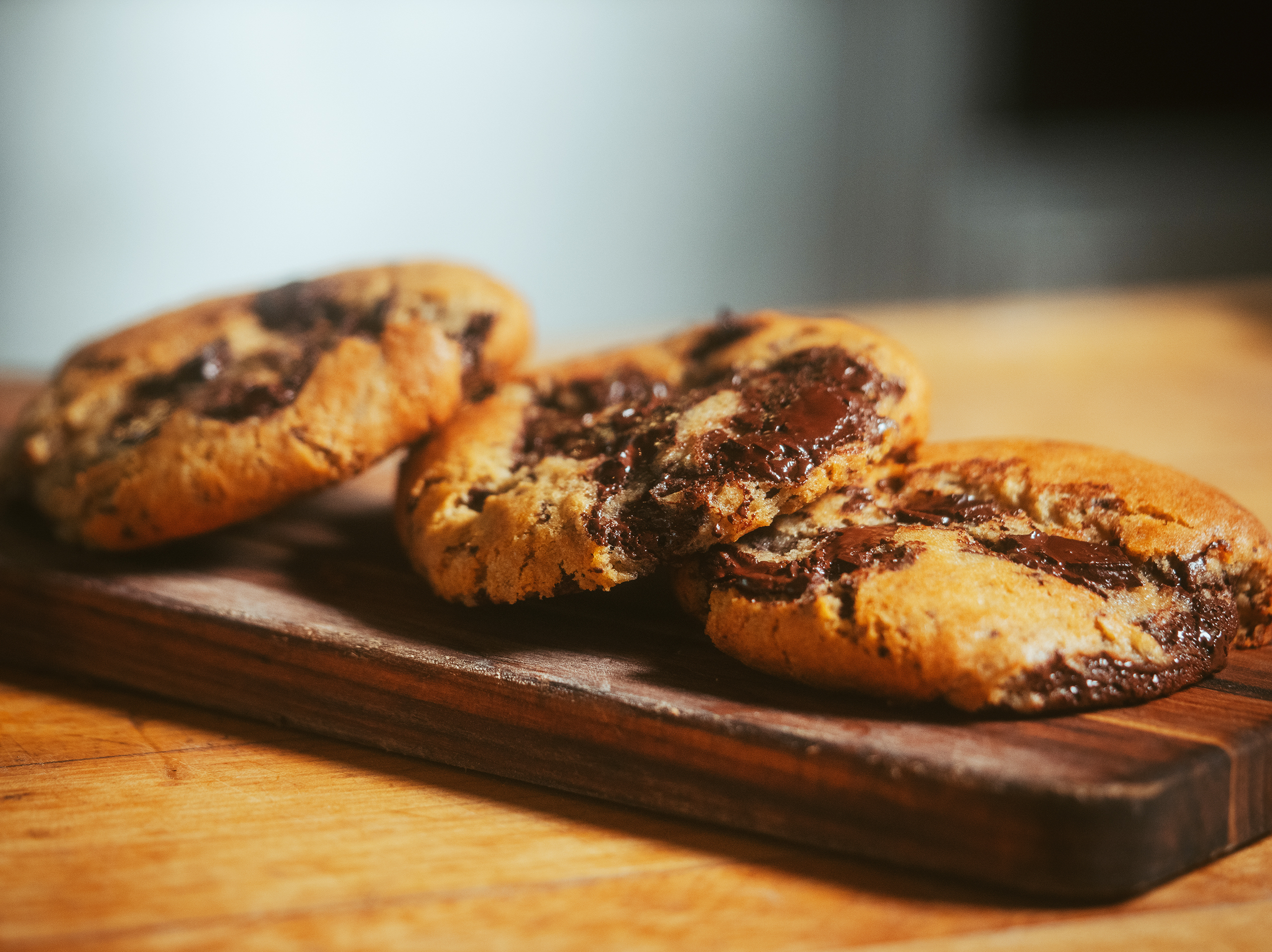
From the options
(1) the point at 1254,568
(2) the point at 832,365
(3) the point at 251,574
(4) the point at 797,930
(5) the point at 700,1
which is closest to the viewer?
(4) the point at 797,930

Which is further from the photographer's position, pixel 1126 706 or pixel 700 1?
pixel 700 1

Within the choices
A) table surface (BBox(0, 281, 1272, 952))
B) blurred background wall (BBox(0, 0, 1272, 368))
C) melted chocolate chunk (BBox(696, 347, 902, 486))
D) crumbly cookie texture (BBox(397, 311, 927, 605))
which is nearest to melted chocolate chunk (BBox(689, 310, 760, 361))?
crumbly cookie texture (BBox(397, 311, 927, 605))

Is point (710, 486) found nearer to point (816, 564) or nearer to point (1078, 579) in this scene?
point (816, 564)

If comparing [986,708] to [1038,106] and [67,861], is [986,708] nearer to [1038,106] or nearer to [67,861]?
[67,861]

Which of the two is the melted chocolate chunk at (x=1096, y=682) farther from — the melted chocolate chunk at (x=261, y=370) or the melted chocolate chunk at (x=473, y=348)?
the melted chocolate chunk at (x=261, y=370)

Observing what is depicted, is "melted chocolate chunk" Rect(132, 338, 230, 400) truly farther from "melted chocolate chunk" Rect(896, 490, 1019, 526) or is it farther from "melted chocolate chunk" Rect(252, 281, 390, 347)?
"melted chocolate chunk" Rect(896, 490, 1019, 526)

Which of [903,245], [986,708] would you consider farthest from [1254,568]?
[903,245]

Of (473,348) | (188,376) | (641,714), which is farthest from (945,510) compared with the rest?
(188,376)
